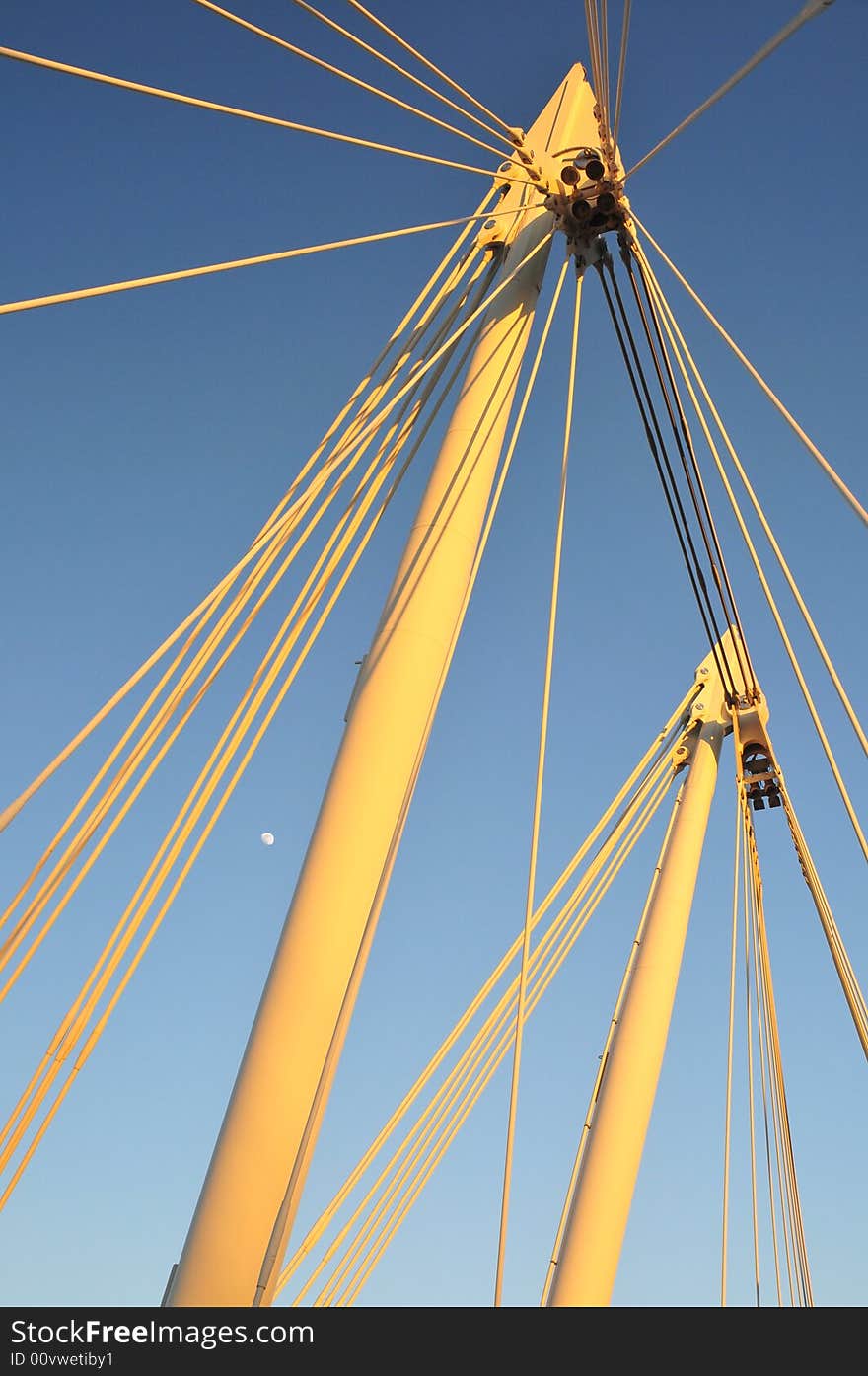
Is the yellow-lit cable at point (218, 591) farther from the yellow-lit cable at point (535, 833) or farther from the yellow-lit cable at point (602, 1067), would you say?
the yellow-lit cable at point (602, 1067)

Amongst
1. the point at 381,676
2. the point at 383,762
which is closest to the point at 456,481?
the point at 381,676

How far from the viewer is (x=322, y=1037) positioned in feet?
16.5

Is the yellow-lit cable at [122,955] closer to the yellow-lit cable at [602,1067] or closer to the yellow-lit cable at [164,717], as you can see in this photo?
the yellow-lit cable at [164,717]

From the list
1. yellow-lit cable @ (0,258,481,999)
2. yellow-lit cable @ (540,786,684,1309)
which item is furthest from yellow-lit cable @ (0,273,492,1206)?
yellow-lit cable @ (540,786,684,1309)

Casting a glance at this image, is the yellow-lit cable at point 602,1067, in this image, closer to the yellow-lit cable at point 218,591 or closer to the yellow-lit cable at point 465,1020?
the yellow-lit cable at point 465,1020

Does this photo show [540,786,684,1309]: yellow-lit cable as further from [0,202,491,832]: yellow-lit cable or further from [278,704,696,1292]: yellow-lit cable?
[0,202,491,832]: yellow-lit cable

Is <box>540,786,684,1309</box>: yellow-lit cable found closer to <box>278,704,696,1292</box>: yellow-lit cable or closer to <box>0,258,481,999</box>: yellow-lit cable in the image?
<box>278,704,696,1292</box>: yellow-lit cable

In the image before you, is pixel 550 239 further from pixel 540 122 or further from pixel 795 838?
pixel 795 838

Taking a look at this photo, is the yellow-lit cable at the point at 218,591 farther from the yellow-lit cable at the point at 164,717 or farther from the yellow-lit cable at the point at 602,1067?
the yellow-lit cable at the point at 602,1067

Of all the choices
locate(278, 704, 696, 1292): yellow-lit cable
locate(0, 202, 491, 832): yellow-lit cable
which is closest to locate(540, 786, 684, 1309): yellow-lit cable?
locate(278, 704, 696, 1292): yellow-lit cable

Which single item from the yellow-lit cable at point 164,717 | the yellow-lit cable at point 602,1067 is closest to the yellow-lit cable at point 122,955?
the yellow-lit cable at point 164,717

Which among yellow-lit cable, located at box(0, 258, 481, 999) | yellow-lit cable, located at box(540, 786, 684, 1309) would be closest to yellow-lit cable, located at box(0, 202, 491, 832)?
yellow-lit cable, located at box(0, 258, 481, 999)

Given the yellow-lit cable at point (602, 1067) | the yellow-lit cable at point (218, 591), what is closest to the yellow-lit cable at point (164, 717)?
the yellow-lit cable at point (218, 591)

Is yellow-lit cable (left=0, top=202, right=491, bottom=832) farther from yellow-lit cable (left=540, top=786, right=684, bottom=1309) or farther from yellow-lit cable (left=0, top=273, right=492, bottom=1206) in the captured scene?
yellow-lit cable (left=540, top=786, right=684, bottom=1309)
